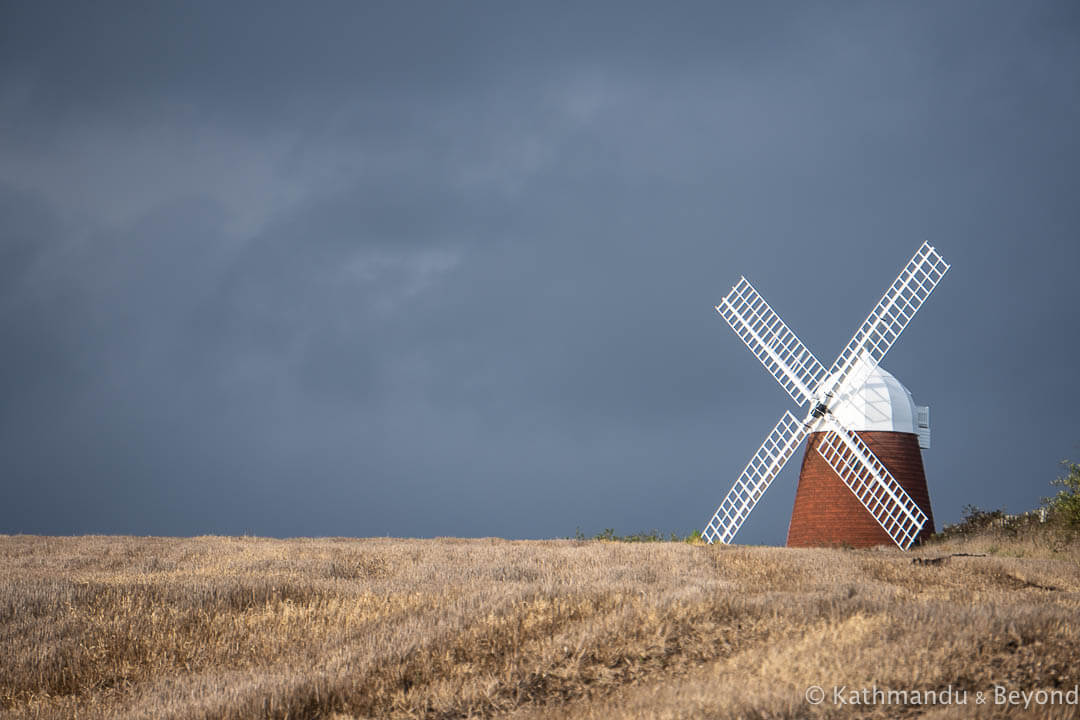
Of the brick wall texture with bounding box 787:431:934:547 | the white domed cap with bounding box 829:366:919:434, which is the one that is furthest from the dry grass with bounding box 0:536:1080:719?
the white domed cap with bounding box 829:366:919:434

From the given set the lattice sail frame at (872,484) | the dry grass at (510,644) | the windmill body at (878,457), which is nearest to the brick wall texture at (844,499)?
the windmill body at (878,457)

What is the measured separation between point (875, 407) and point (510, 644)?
A: 22531mm

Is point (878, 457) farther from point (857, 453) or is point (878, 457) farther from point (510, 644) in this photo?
point (510, 644)

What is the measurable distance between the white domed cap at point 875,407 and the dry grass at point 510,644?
14134 millimetres

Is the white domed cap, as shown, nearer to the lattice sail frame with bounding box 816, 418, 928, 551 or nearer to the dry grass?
the lattice sail frame with bounding box 816, 418, 928, 551

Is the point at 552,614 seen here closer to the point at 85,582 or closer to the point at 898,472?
the point at 85,582

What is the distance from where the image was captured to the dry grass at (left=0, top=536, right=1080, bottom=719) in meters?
8.53

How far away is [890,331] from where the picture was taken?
3027 centimetres

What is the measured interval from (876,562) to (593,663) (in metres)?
11.0

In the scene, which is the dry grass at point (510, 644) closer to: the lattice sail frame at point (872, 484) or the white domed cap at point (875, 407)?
the lattice sail frame at point (872, 484)

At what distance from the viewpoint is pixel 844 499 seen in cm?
2762

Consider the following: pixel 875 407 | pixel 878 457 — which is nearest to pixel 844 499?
pixel 878 457

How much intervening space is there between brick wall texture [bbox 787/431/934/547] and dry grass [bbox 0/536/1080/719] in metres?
12.4

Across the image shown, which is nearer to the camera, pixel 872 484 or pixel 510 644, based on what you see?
pixel 510 644
